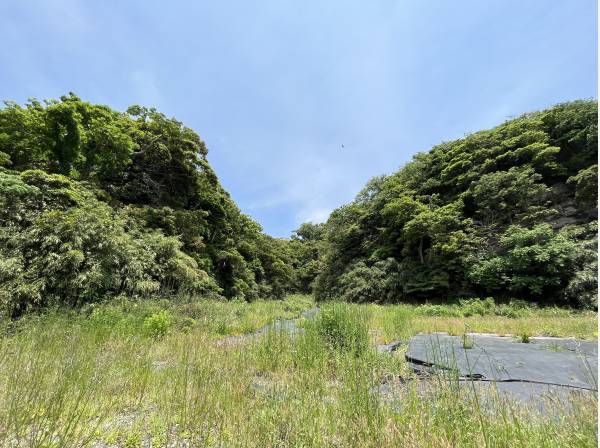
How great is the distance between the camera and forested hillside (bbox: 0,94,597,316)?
21.7 feet

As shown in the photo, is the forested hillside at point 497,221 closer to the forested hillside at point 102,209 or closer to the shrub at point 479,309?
the shrub at point 479,309

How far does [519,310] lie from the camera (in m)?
11.1

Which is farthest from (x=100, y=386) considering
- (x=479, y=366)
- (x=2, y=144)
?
(x=2, y=144)

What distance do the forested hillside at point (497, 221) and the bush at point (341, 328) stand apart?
11604mm

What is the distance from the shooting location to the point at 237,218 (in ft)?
74.1

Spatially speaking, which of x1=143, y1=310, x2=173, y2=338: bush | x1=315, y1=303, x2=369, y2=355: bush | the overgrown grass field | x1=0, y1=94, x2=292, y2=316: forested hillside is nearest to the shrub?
x1=315, y1=303, x2=369, y2=355: bush

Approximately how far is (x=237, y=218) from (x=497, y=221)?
18709 mm

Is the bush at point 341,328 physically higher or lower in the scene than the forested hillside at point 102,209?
lower

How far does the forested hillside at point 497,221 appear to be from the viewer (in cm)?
1224

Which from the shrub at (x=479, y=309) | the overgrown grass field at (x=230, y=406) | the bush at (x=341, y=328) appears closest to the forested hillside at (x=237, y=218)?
the shrub at (x=479, y=309)

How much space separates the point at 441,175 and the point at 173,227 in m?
18.7

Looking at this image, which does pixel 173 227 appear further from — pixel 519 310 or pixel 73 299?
pixel 519 310

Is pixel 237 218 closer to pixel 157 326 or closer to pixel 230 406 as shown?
pixel 157 326

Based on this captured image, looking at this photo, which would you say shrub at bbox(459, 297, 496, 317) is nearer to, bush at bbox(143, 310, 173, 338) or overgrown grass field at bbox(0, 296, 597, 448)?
overgrown grass field at bbox(0, 296, 597, 448)
